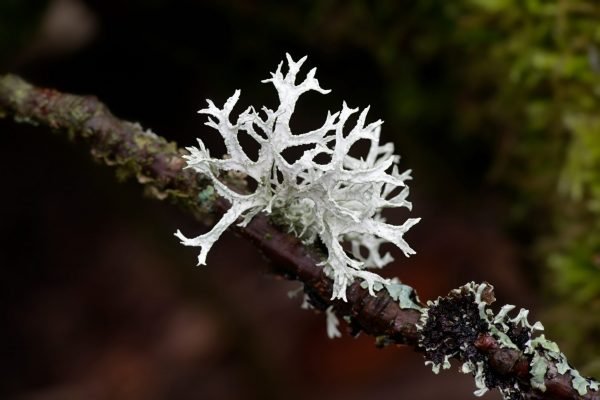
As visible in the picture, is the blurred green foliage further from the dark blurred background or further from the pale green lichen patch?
the pale green lichen patch

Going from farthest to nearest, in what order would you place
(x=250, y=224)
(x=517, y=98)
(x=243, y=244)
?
(x=243, y=244) < (x=517, y=98) < (x=250, y=224)

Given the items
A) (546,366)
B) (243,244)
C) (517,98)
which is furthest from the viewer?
(243,244)

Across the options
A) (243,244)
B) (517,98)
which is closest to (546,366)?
(517,98)

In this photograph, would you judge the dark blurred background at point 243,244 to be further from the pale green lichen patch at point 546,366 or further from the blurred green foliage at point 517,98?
the pale green lichen patch at point 546,366

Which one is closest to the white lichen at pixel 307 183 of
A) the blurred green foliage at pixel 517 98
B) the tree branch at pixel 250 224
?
the tree branch at pixel 250 224

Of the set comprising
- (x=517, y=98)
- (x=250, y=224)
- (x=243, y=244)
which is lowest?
(x=250, y=224)

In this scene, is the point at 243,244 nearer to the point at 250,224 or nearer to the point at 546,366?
the point at 250,224

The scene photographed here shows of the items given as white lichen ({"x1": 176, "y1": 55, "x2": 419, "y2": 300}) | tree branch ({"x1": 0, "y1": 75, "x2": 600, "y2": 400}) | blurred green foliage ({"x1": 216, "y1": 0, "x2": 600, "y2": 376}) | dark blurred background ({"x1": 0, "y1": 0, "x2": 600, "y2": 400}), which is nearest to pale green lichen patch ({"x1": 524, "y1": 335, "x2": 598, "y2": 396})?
tree branch ({"x1": 0, "y1": 75, "x2": 600, "y2": 400})
